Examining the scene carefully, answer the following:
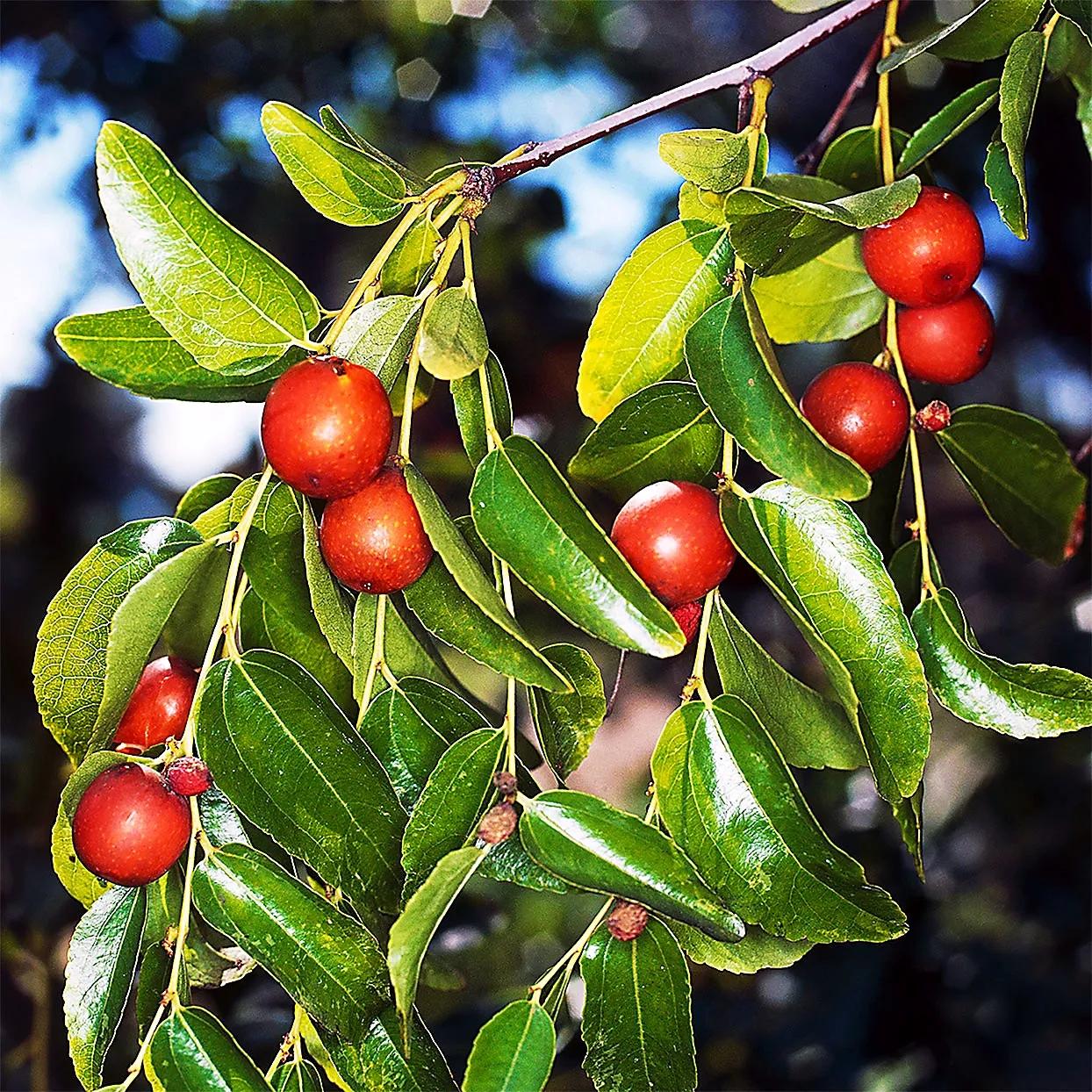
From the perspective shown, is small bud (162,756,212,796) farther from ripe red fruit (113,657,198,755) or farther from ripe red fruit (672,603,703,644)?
ripe red fruit (672,603,703,644)

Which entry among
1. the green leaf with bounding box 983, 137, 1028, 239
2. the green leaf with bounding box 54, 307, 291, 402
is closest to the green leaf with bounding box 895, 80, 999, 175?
the green leaf with bounding box 983, 137, 1028, 239

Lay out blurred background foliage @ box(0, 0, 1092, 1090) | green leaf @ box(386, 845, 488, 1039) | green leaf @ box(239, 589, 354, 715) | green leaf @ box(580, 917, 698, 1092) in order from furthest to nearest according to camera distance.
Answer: blurred background foliage @ box(0, 0, 1092, 1090), green leaf @ box(239, 589, 354, 715), green leaf @ box(580, 917, 698, 1092), green leaf @ box(386, 845, 488, 1039)

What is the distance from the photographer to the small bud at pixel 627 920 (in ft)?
2.38

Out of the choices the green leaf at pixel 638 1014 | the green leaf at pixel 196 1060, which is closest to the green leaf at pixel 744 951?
the green leaf at pixel 638 1014

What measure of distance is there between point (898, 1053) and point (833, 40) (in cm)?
149

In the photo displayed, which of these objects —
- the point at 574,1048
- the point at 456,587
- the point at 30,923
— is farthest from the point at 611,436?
the point at 30,923

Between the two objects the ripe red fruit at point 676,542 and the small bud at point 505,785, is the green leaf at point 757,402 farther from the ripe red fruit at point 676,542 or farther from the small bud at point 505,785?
the small bud at point 505,785

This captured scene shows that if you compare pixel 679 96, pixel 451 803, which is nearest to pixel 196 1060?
pixel 451 803

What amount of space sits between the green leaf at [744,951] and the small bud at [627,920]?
3 centimetres

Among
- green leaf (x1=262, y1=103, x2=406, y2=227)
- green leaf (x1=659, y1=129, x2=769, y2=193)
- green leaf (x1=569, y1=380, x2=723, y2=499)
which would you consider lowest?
green leaf (x1=569, y1=380, x2=723, y2=499)

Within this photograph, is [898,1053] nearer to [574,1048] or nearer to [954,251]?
[574,1048]

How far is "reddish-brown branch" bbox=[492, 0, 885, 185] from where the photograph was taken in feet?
2.56

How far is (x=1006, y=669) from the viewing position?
0.80 m

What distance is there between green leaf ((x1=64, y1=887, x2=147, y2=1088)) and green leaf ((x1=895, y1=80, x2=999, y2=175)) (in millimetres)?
727
